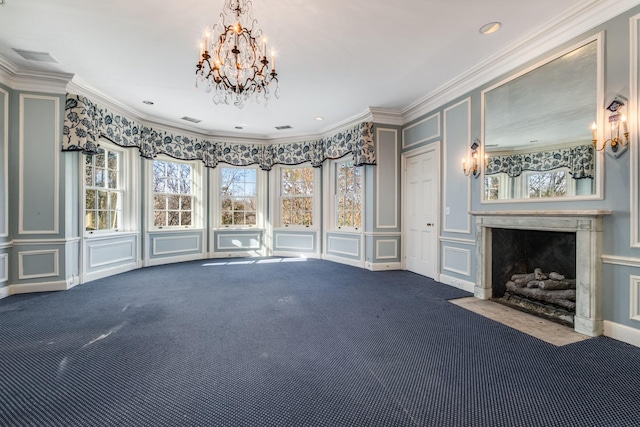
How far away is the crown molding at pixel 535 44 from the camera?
250cm

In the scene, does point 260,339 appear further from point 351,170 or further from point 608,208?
point 351,170

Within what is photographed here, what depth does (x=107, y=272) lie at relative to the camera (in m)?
4.70

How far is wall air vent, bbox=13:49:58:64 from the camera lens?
10.9ft

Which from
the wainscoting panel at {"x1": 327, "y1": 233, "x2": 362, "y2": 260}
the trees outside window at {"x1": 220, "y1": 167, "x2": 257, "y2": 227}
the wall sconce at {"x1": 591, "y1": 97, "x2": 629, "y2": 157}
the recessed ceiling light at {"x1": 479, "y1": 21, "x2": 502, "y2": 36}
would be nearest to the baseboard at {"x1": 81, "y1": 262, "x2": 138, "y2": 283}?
the trees outside window at {"x1": 220, "y1": 167, "x2": 257, "y2": 227}

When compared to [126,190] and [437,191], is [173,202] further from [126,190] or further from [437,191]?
[437,191]

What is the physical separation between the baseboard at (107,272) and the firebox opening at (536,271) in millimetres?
5701

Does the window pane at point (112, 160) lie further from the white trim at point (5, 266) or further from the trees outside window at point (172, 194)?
the white trim at point (5, 266)

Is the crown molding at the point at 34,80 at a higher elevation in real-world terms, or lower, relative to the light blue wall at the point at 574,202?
higher

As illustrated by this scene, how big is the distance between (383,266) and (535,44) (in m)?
3.69

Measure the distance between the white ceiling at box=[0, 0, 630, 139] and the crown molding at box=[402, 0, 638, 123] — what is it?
27 millimetres

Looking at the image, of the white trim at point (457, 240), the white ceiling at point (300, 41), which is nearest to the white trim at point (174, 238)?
the white ceiling at point (300, 41)

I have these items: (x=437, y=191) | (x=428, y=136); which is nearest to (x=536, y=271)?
(x=437, y=191)

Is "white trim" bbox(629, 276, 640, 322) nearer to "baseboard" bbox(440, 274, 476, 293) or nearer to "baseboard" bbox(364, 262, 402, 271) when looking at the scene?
"baseboard" bbox(440, 274, 476, 293)

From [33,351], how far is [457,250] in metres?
4.61
